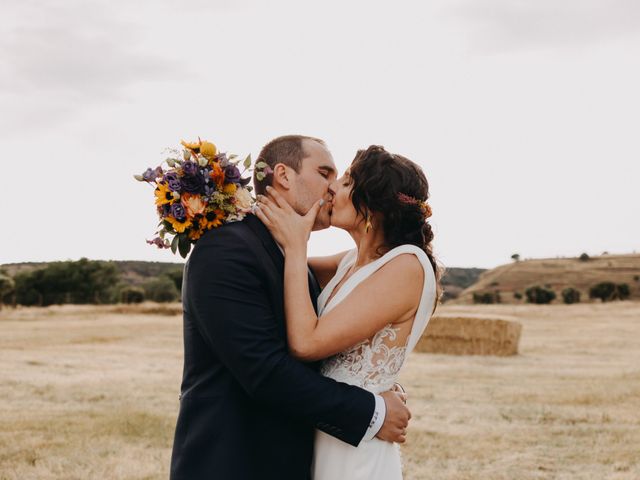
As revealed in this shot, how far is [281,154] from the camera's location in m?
4.07

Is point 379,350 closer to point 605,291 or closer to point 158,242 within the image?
point 158,242

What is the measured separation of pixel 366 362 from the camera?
368cm

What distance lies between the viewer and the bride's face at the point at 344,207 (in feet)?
12.8

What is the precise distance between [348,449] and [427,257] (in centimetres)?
97

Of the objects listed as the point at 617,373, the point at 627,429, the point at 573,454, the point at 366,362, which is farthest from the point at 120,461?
the point at 617,373

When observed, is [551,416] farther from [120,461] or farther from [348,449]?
[348,449]

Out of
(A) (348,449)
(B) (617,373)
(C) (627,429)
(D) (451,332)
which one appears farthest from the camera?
(D) (451,332)

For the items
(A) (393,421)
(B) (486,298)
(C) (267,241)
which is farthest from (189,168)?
(B) (486,298)

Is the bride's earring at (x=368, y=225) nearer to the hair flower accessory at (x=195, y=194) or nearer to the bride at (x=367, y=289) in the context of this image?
the bride at (x=367, y=289)

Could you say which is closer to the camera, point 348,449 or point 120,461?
point 348,449

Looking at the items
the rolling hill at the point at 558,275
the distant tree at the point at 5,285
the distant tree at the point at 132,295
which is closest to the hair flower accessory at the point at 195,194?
the distant tree at the point at 5,285

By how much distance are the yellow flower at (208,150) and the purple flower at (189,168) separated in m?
0.10

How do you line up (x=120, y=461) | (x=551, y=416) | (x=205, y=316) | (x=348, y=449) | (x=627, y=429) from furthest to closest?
(x=551, y=416), (x=627, y=429), (x=120, y=461), (x=348, y=449), (x=205, y=316)

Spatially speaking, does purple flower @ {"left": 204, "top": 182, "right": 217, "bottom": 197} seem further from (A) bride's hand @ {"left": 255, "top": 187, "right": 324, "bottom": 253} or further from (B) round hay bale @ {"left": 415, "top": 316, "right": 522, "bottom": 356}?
(B) round hay bale @ {"left": 415, "top": 316, "right": 522, "bottom": 356}
